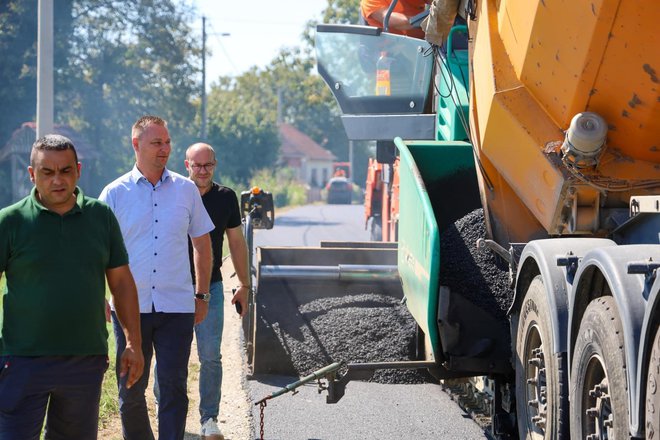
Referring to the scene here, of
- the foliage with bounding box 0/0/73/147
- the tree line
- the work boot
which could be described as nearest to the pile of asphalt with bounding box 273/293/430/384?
the work boot

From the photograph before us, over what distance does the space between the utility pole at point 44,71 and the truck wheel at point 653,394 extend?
33.3ft

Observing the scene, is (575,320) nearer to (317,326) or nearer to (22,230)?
(22,230)

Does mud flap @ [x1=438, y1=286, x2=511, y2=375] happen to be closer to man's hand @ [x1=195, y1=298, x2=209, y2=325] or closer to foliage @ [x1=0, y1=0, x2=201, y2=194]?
man's hand @ [x1=195, y1=298, x2=209, y2=325]

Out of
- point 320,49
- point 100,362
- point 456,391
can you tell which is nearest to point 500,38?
point 100,362

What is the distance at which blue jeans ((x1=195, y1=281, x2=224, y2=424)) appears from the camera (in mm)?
6684

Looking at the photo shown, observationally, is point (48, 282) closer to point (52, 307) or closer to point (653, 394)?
point (52, 307)

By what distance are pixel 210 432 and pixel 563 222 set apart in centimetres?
248

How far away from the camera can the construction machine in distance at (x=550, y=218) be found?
4.20 m

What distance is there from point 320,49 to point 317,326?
3.10m

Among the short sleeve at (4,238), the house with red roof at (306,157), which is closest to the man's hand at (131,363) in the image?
the short sleeve at (4,238)

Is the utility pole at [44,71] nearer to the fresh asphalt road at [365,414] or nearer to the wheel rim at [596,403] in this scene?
the fresh asphalt road at [365,414]

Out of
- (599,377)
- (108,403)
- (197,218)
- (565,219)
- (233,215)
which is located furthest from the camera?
(108,403)

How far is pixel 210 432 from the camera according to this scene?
21.3 feet

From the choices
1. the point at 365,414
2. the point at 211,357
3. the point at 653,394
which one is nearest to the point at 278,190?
the point at 365,414
